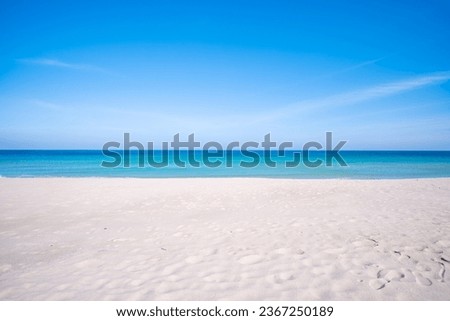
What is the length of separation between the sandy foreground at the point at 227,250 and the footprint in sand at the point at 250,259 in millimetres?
16

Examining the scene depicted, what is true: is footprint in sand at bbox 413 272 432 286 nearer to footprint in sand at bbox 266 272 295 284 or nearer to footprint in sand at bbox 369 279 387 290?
footprint in sand at bbox 369 279 387 290

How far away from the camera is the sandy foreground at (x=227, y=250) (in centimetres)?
320

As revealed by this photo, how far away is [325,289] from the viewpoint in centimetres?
314

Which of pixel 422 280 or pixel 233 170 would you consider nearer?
pixel 422 280

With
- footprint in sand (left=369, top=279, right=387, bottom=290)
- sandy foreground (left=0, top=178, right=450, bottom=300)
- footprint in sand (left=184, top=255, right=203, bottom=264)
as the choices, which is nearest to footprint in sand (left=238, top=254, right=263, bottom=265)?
sandy foreground (left=0, top=178, right=450, bottom=300)

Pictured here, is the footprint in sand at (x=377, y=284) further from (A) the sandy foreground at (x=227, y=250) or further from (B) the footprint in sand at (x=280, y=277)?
(B) the footprint in sand at (x=280, y=277)

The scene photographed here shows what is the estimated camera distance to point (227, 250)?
14.7 feet

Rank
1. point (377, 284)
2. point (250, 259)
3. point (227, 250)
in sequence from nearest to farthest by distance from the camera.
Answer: point (377, 284)
point (250, 259)
point (227, 250)

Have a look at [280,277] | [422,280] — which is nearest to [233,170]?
[280,277]

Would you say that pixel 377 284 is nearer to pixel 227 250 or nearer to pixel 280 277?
pixel 280 277

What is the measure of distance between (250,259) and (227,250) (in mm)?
545

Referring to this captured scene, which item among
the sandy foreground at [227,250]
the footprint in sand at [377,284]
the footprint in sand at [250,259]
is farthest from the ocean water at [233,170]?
the footprint in sand at [377,284]

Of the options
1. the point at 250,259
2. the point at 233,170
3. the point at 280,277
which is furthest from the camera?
the point at 233,170
